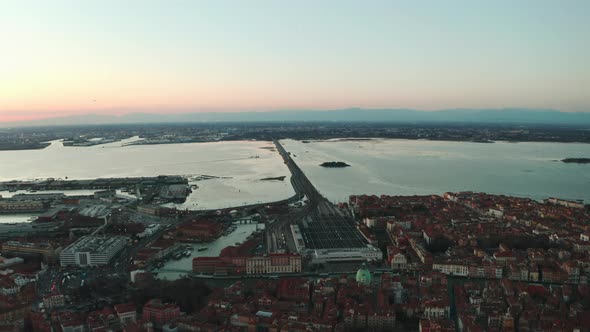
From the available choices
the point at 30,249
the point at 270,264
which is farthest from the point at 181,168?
the point at 270,264

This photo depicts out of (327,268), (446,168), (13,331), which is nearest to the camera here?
(13,331)

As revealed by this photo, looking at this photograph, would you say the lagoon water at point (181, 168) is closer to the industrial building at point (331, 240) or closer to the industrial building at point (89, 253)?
the industrial building at point (331, 240)

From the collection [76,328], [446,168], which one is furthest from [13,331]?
[446,168]

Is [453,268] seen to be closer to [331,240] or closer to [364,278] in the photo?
[364,278]

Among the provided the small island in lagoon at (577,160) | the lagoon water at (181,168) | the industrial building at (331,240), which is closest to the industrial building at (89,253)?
the industrial building at (331,240)

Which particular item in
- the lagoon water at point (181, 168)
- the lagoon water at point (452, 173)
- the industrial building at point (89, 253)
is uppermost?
the industrial building at point (89, 253)

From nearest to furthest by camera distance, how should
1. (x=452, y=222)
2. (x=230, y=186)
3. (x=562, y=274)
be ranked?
(x=562, y=274) < (x=452, y=222) < (x=230, y=186)

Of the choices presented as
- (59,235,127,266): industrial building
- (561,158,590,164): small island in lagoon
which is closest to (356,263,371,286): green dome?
(59,235,127,266): industrial building

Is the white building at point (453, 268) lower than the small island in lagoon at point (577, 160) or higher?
lower

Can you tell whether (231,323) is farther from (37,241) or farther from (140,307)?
(37,241)
